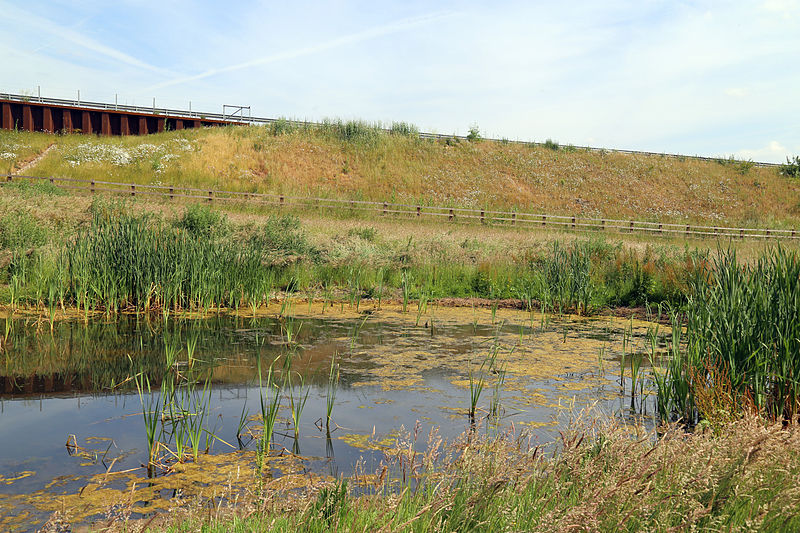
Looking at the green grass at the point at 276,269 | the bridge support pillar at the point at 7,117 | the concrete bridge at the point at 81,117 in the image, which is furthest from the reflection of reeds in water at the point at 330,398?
the bridge support pillar at the point at 7,117

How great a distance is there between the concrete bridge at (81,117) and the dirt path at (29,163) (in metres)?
4.92

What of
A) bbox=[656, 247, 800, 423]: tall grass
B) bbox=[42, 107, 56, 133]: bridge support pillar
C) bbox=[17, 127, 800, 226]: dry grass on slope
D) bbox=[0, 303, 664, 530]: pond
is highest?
bbox=[42, 107, 56, 133]: bridge support pillar

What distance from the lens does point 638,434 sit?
4.61 metres

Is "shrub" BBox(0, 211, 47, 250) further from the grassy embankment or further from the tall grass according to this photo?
the tall grass

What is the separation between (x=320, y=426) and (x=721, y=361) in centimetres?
387

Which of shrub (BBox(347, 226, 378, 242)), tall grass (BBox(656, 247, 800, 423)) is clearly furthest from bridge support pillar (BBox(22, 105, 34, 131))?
tall grass (BBox(656, 247, 800, 423))

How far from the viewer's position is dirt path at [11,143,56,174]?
36375mm

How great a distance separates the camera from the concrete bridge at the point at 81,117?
145ft

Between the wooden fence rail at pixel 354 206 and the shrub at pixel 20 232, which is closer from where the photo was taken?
the shrub at pixel 20 232

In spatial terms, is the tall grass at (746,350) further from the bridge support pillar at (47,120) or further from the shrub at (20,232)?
the bridge support pillar at (47,120)

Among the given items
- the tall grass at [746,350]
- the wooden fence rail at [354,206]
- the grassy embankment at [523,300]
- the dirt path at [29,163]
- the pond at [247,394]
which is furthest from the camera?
the dirt path at [29,163]

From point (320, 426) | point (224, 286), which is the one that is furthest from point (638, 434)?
point (224, 286)

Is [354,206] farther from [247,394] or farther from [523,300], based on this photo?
[247,394]

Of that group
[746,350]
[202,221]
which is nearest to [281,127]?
[202,221]
